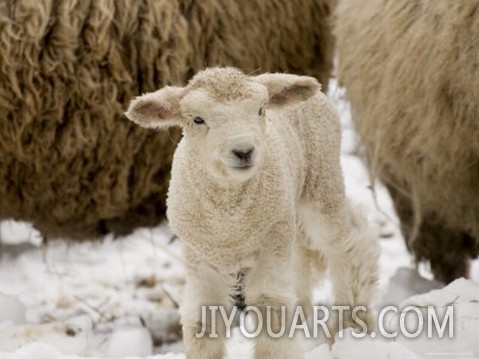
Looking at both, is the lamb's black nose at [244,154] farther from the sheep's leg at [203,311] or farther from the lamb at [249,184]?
the sheep's leg at [203,311]

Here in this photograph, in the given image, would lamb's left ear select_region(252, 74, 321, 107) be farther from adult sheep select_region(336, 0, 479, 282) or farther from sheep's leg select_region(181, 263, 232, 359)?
adult sheep select_region(336, 0, 479, 282)

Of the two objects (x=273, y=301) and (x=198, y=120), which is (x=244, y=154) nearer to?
(x=198, y=120)

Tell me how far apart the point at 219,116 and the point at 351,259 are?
770 millimetres

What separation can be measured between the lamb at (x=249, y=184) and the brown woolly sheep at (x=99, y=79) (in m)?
0.80

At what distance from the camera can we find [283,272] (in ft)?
6.49

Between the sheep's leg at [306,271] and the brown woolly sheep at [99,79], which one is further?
the brown woolly sheep at [99,79]

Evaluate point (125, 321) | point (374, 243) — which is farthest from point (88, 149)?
point (374, 243)

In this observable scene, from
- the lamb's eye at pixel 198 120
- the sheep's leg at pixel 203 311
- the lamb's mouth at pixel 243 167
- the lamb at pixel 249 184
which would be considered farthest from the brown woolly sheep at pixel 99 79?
the lamb's mouth at pixel 243 167

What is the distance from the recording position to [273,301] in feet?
6.48

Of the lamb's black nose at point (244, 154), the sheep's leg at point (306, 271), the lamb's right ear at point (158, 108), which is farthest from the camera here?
the sheep's leg at point (306, 271)

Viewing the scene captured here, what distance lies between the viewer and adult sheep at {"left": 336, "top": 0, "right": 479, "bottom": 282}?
2594 mm

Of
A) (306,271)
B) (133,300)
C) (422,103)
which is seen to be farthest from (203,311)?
(133,300)

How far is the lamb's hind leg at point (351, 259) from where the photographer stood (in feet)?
7.64

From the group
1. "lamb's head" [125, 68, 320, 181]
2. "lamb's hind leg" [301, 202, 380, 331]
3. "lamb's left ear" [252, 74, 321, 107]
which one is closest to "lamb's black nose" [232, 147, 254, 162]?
"lamb's head" [125, 68, 320, 181]
